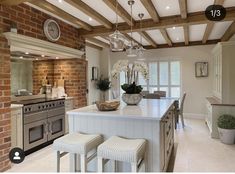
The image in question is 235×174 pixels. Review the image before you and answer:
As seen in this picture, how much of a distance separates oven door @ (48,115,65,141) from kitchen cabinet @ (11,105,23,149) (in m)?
0.71

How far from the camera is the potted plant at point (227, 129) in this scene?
Answer: 3941 mm

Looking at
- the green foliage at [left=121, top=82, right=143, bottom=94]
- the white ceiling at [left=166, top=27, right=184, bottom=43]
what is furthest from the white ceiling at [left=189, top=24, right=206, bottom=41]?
the green foliage at [left=121, top=82, right=143, bottom=94]

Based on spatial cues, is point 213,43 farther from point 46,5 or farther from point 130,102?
point 46,5

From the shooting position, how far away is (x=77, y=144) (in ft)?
6.81

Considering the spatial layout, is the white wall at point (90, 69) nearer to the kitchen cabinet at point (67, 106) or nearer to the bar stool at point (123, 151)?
the kitchen cabinet at point (67, 106)

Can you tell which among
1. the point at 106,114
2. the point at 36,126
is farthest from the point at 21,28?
the point at 106,114

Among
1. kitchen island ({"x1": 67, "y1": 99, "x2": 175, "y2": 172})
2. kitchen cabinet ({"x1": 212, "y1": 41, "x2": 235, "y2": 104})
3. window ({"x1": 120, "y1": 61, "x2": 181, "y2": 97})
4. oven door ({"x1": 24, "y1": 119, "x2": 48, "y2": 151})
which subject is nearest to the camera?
kitchen island ({"x1": 67, "y1": 99, "x2": 175, "y2": 172})

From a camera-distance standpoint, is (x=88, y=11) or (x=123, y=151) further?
(x=88, y=11)

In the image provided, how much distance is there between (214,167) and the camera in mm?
2936

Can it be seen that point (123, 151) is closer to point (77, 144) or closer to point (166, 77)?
point (77, 144)

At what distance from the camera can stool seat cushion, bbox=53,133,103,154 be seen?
2.06 metres

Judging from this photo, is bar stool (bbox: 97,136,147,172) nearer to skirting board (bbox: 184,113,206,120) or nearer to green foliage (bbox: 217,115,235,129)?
green foliage (bbox: 217,115,235,129)
